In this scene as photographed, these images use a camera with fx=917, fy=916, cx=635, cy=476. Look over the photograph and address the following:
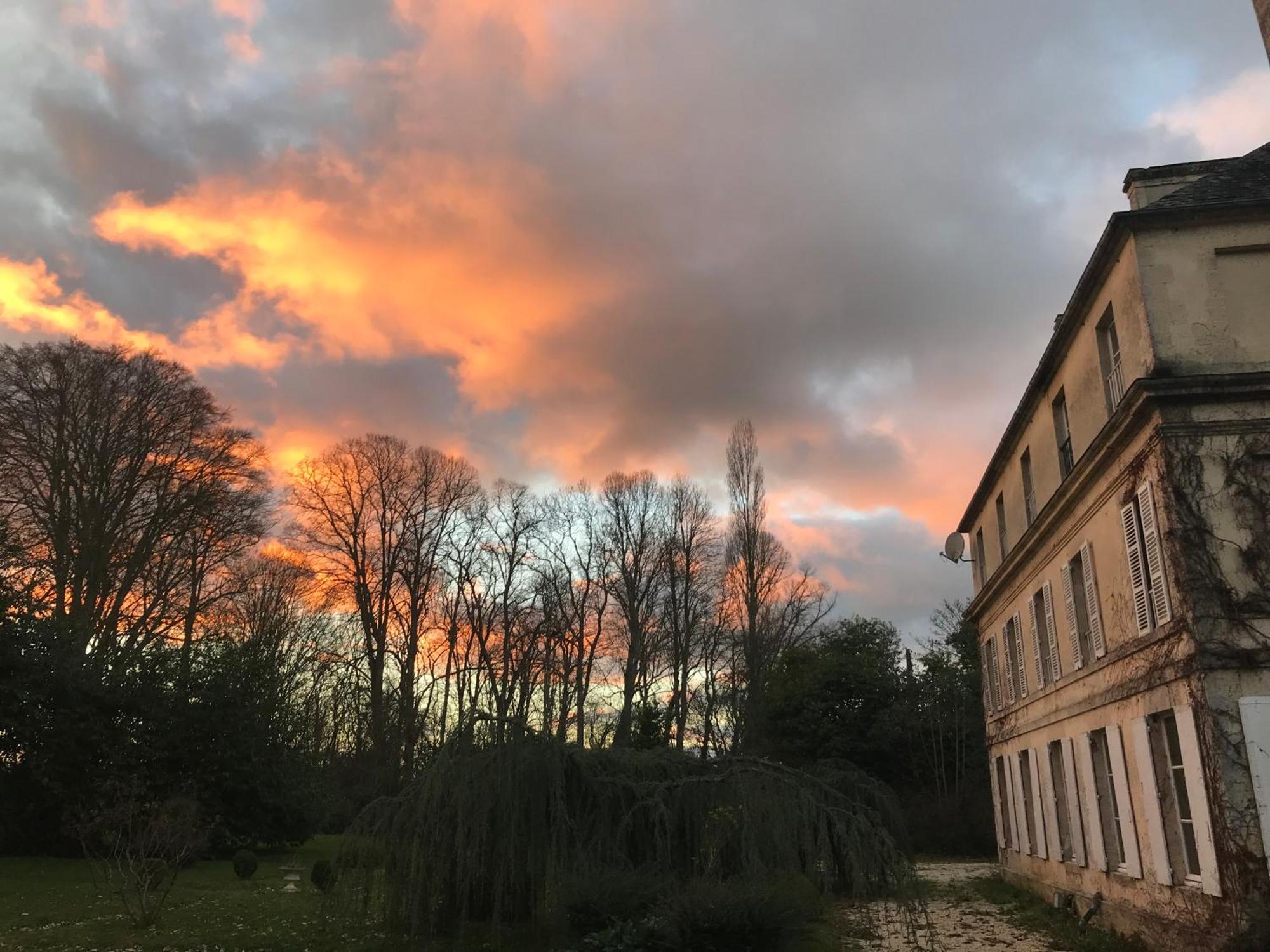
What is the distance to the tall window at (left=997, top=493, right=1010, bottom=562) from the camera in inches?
792

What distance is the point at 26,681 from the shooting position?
21.1 m

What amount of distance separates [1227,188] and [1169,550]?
4.90 m

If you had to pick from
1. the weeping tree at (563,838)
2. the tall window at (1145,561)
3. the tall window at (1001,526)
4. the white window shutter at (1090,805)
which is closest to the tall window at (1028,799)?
the white window shutter at (1090,805)

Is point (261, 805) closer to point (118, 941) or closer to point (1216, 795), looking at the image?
point (118, 941)

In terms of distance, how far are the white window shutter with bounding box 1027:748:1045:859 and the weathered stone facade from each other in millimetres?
2005

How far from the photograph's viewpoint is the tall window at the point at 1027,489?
17312 mm

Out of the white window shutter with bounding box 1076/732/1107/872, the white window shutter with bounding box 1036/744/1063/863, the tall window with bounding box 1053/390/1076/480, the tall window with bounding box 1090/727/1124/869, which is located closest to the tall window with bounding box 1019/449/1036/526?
the tall window with bounding box 1053/390/1076/480

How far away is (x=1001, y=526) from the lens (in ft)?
67.7

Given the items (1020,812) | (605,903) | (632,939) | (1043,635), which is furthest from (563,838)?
(1020,812)

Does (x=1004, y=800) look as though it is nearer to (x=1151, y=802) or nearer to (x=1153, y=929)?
(x=1153, y=929)

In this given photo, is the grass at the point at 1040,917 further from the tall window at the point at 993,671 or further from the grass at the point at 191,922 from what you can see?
the tall window at the point at 993,671

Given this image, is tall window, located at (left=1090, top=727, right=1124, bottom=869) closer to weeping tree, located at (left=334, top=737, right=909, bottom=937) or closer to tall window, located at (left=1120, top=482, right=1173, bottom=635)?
tall window, located at (left=1120, top=482, right=1173, bottom=635)

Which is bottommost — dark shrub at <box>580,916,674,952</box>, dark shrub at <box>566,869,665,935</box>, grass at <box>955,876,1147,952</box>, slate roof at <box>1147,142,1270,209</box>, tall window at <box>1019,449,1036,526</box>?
grass at <box>955,876,1147,952</box>

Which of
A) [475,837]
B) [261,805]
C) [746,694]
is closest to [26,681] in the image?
[261,805]
